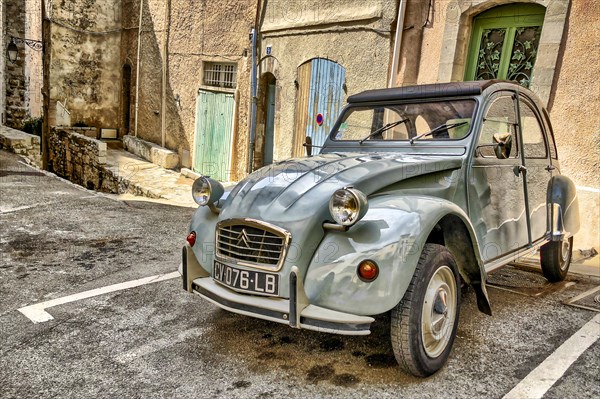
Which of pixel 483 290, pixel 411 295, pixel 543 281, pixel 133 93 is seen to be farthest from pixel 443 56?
pixel 133 93

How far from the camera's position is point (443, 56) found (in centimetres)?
705

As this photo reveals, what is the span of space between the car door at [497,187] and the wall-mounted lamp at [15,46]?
2131 centimetres

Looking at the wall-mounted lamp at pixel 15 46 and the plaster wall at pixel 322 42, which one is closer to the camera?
the plaster wall at pixel 322 42

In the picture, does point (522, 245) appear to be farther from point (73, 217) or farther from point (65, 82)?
point (65, 82)

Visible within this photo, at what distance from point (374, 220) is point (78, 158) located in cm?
1375

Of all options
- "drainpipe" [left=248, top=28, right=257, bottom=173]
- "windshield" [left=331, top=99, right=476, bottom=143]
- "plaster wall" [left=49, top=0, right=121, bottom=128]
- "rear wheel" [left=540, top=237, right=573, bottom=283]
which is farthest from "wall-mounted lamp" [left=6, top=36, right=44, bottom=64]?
"rear wheel" [left=540, top=237, right=573, bottom=283]

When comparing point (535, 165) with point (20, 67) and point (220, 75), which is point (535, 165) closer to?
point (220, 75)

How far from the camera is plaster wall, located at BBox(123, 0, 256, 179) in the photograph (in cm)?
1123

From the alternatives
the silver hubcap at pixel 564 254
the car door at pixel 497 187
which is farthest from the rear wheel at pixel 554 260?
the car door at pixel 497 187

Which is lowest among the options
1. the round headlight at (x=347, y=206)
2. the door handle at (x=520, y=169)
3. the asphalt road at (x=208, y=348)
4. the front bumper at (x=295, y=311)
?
the asphalt road at (x=208, y=348)

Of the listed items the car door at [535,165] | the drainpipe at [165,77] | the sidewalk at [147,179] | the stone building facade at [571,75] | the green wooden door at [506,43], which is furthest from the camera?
the drainpipe at [165,77]

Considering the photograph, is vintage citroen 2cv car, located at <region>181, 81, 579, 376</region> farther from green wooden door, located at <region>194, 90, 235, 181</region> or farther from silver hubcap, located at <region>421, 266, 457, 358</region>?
green wooden door, located at <region>194, 90, 235, 181</region>

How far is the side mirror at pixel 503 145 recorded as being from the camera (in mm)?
3137

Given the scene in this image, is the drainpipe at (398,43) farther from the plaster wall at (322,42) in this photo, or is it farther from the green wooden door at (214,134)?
the green wooden door at (214,134)
